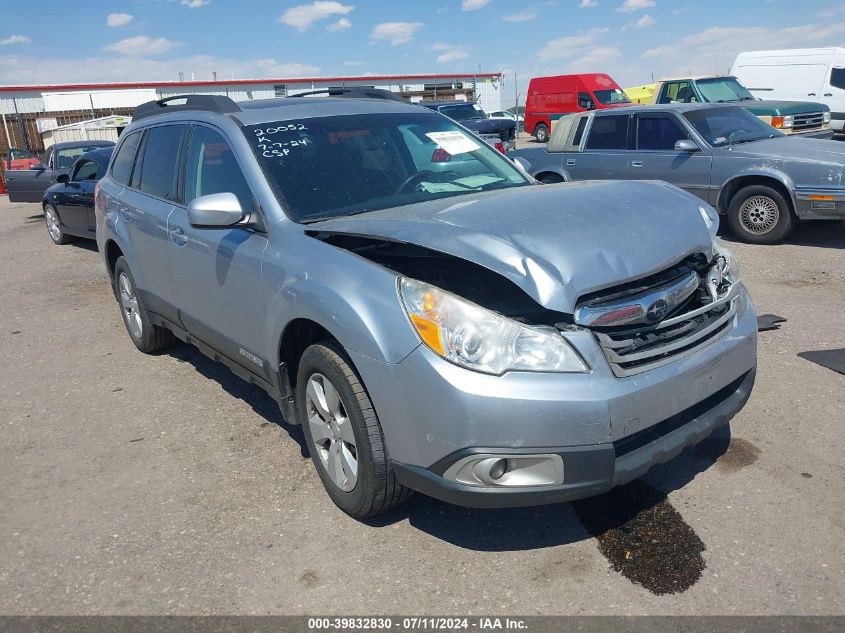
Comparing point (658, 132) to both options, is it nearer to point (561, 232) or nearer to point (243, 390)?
point (243, 390)

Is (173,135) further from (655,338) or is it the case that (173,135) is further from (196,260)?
(655,338)

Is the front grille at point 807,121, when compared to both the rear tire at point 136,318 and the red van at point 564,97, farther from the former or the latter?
the rear tire at point 136,318

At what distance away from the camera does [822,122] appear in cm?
1352

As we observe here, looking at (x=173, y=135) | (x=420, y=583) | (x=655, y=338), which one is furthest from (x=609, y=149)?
(x=420, y=583)

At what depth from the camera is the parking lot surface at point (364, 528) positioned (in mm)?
2699

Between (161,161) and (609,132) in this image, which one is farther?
(609,132)

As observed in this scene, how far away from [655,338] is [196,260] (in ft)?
8.54

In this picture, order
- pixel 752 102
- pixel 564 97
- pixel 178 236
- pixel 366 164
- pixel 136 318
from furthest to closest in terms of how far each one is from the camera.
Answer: pixel 564 97 < pixel 752 102 < pixel 136 318 < pixel 178 236 < pixel 366 164

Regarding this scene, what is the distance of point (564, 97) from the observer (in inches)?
1038

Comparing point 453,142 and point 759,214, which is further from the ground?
point 453,142

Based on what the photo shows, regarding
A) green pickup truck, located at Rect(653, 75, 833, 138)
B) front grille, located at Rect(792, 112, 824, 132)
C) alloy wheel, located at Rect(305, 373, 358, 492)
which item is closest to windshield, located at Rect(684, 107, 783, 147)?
green pickup truck, located at Rect(653, 75, 833, 138)

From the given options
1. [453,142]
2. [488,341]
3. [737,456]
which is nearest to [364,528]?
[488,341]

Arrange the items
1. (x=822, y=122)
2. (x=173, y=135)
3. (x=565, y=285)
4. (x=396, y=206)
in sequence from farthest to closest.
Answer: (x=822, y=122) → (x=173, y=135) → (x=396, y=206) → (x=565, y=285)

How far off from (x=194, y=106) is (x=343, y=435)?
259cm
